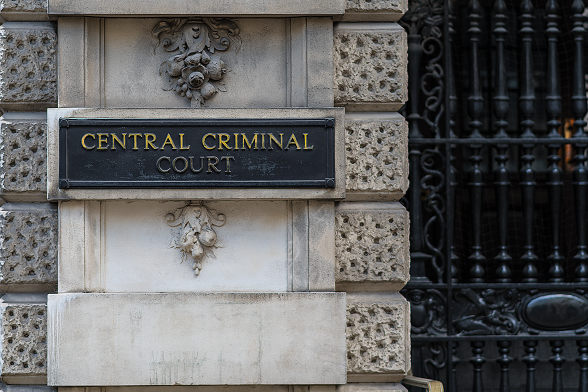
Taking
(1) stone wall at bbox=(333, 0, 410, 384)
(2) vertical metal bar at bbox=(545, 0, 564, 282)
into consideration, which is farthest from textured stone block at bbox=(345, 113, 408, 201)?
(2) vertical metal bar at bbox=(545, 0, 564, 282)

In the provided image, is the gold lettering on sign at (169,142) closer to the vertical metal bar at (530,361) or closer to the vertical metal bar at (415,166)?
the vertical metal bar at (415,166)

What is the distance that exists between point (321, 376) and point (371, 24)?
2290 mm

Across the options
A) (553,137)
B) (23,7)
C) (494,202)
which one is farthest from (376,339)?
(23,7)

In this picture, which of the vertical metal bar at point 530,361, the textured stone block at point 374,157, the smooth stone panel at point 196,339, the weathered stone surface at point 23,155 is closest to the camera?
the smooth stone panel at point 196,339

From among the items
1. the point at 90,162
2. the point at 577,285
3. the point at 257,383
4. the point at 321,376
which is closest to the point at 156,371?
the point at 257,383

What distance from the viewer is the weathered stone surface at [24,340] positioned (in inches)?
157

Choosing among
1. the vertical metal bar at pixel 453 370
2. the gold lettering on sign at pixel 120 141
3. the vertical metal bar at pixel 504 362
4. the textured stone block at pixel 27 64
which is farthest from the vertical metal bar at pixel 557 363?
the textured stone block at pixel 27 64

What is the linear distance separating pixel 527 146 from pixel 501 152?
198 millimetres

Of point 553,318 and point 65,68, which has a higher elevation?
point 65,68

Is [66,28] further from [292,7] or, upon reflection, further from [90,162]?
[292,7]

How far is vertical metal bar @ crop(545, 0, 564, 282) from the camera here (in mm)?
4738

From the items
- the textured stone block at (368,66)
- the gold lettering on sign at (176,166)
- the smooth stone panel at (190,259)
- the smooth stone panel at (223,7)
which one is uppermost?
the smooth stone panel at (223,7)

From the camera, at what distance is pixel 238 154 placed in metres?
4.02

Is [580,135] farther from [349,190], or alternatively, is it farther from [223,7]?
[223,7]
